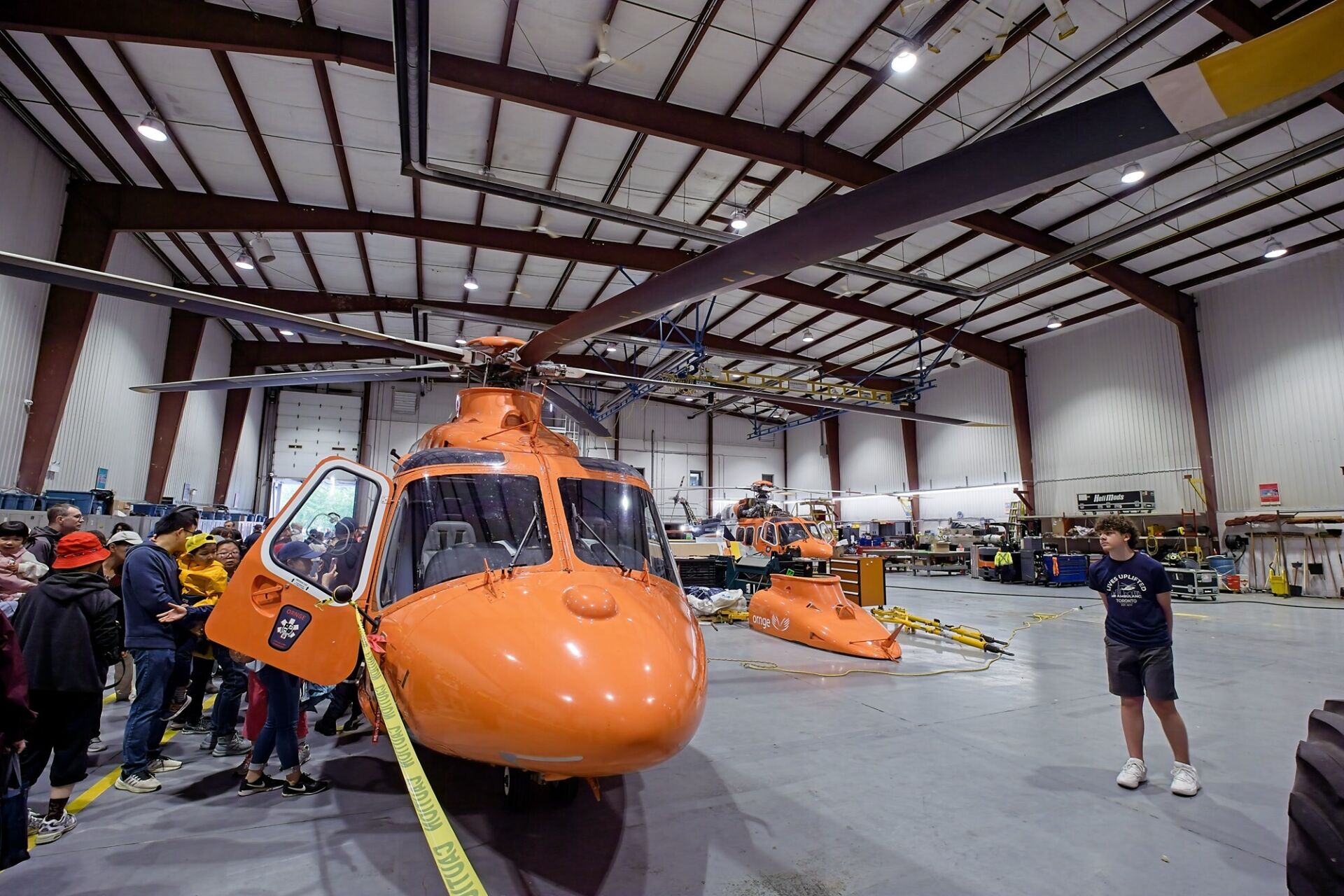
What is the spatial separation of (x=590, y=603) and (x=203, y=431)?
1804 centimetres

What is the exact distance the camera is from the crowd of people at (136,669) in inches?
113

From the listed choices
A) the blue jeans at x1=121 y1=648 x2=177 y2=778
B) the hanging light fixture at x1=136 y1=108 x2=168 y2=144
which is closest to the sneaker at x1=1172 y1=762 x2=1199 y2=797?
the blue jeans at x1=121 y1=648 x2=177 y2=778

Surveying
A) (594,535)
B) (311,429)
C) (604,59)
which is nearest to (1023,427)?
(604,59)

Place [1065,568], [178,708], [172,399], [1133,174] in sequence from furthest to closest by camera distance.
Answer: [1065,568], [172,399], [1133,174], [178,708]

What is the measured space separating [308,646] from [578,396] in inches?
891

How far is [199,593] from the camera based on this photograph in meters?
4.30

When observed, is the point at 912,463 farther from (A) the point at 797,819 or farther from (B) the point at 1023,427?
(A) the point at 797,819

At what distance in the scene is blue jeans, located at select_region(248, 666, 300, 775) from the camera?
11.0 ft

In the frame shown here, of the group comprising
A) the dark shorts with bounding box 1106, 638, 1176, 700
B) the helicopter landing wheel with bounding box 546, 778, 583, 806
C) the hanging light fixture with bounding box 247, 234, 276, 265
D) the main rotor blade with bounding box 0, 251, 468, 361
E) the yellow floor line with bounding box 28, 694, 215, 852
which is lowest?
the yellow floor line with bounding box 28, 694, 215, 852

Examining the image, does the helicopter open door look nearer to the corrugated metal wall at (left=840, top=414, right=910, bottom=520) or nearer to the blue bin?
the blue bin

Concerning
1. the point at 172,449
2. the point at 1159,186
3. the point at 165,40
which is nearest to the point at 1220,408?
the point at 1159,186

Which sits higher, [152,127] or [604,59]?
[604,59]

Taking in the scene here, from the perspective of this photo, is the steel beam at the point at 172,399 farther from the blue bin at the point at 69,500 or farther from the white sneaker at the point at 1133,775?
the white sneaker at the point at 1133,775

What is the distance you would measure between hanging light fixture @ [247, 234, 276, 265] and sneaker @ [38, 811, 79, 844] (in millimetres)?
11163
